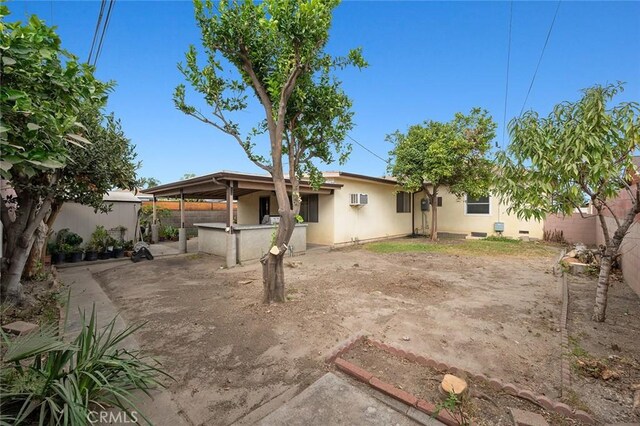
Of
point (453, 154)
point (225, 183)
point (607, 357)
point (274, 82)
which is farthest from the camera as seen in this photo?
point (453, 154)

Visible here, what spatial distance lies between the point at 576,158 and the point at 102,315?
703 cm

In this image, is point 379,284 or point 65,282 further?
point 65,282

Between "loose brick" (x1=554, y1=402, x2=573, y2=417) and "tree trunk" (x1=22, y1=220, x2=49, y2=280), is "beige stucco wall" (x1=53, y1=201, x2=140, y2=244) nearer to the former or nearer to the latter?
"tree trunk" (x1=22, y1=220, x2=49, y2=280)

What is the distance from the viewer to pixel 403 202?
15594mm

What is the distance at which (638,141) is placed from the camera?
3.02 m

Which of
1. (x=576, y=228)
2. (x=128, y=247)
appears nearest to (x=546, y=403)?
(x=128, y=247)

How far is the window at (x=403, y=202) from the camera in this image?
1525cm

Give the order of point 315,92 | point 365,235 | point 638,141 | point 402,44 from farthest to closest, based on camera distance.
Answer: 1. point 365,235
2. point 402,44
3. point 315,92
4. point 638,141

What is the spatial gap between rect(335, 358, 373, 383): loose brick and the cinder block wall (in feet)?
42.7

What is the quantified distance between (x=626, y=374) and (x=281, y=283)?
432 centimetres

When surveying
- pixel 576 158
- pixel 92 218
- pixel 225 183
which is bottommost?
pixel 92 218

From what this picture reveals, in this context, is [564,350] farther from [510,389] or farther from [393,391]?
[393,391]

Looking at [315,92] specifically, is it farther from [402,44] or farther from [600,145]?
[402,44]

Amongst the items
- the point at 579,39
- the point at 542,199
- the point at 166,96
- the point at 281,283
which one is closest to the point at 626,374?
the point at 542,199
